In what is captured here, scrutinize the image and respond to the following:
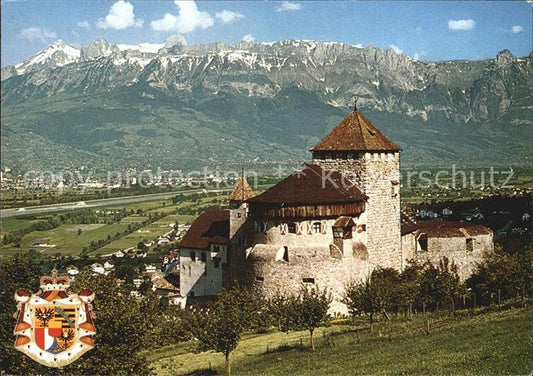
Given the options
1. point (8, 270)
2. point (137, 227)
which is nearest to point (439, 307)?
point (8, 270)

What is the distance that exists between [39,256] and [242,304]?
8324 cm

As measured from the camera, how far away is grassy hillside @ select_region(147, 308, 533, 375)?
90.6ft

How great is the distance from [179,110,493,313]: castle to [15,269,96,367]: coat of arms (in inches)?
1000

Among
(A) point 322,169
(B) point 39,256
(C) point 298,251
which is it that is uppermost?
(A) point 322,169

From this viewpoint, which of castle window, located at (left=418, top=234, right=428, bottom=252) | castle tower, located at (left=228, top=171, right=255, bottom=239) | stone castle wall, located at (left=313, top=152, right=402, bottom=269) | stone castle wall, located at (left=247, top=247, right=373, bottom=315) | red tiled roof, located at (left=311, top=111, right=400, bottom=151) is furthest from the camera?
castle tower, located at (left=228, top=171, right=255, bottom=239)

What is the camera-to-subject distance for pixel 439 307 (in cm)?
5031

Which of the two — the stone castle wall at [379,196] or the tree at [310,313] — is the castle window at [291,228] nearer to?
the stone castle wall at [379,196]

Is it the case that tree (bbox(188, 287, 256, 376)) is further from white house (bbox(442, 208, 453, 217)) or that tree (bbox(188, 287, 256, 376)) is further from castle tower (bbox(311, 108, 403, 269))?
Answer: white house (bbox(442, 208, 453, 217))

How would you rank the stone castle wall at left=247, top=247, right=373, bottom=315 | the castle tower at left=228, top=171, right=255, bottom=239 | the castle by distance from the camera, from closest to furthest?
the stone castle wall at left=247, top=247, right=373, bottom=315, the castle, the castle tower at left=228, top=171, right=255, bottom=239

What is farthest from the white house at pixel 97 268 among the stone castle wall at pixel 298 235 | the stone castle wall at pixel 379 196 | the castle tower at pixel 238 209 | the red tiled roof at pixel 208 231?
the stone castle wall at pixel 298 235

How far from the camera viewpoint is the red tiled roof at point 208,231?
61.2 m

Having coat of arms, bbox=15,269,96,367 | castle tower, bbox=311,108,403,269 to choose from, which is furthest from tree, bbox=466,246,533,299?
coat of arms, bbox=15,269,96,367

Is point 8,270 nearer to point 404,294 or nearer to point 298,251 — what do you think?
point 298,251

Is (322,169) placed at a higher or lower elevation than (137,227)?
higher
